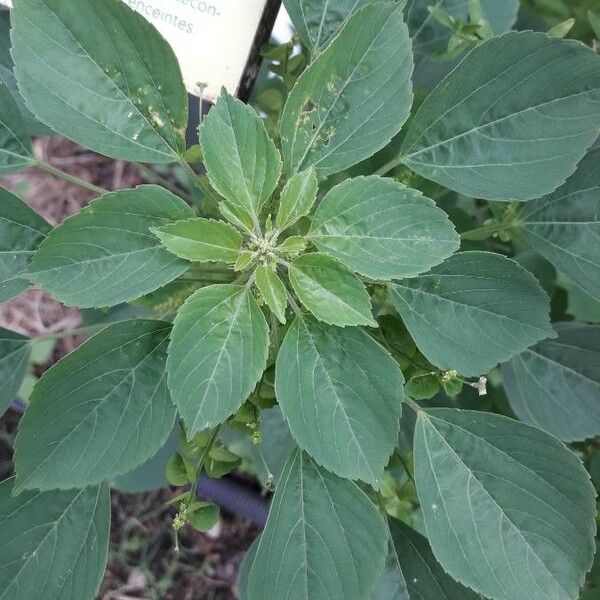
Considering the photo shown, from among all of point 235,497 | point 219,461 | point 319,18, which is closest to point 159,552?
point 235,497

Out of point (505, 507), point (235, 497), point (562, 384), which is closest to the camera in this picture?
point (505, 507)

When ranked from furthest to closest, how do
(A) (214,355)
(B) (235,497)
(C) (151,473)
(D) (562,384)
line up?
(B) (235,497) → (C) (151,473) → (D) (562,384) → (A) (214,355)

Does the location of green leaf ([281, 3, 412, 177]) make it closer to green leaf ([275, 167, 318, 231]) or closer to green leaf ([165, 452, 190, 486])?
green leaf ([275, 167, 318, 231])

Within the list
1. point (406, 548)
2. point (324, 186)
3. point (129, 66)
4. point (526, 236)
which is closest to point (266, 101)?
point (324, 186)

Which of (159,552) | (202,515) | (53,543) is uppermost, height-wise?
(202,515)

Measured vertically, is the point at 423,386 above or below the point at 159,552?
above

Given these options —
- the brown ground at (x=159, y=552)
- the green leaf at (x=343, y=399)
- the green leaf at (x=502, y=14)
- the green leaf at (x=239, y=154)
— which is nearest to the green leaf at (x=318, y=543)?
the green leaf at (x=343, y=399)

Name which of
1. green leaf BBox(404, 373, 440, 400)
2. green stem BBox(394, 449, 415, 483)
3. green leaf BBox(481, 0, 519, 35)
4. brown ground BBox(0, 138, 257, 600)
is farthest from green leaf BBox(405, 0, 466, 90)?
brown ground BBox(0, 138, 257, 600)

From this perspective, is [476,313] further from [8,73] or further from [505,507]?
[8,73]
